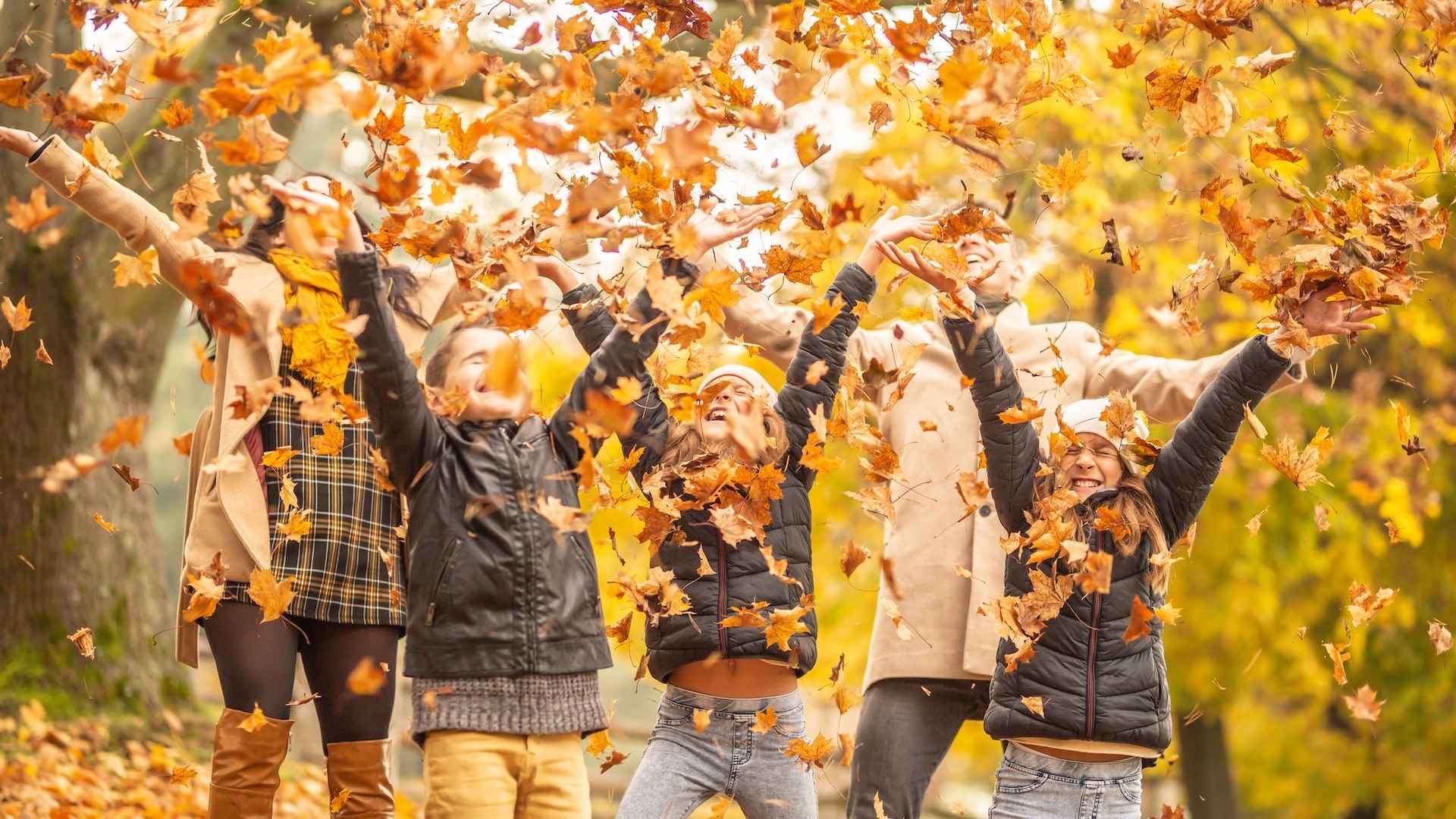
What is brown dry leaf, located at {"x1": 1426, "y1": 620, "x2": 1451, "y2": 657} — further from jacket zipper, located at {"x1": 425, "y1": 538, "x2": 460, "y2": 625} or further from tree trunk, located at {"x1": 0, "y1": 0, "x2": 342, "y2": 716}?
tree trunk, located at {"x1": 0, "y1": 0, "x2": 342, "y2": 716}

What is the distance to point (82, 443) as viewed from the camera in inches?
235

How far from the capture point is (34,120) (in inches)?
221

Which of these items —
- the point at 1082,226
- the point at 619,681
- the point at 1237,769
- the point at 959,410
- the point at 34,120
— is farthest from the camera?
the point at 619,681

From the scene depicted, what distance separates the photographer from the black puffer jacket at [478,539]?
3.33 metres

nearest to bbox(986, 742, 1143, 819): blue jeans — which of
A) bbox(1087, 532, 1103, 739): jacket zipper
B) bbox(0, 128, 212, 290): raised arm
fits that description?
bbox(1087, 532, 1103, 739): jacket zipper

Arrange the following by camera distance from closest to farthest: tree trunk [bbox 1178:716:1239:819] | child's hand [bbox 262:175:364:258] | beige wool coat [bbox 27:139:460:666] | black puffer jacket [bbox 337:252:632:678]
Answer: child's hand [bbox 262:175:364:258] < black puffer jacket [bbox 337:252:632:678] < beige wool coat [bbox 27:139:460:666] < tree trunk [bbox 1178:716:1239:819]

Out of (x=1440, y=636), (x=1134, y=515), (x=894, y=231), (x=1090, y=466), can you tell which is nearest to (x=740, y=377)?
(x=894, y=231)

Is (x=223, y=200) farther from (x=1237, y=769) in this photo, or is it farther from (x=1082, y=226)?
(x=1237, y=769)

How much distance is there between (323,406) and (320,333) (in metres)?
0.23

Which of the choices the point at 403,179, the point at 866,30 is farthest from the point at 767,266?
the point at 403,179

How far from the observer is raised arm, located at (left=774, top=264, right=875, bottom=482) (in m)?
3.82

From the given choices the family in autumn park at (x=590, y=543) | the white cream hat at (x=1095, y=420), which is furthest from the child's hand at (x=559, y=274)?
the white cream hat at (x=1095, y=420)

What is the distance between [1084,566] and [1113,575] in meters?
0.21

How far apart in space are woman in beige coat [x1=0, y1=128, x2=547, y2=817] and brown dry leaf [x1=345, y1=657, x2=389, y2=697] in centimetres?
1
